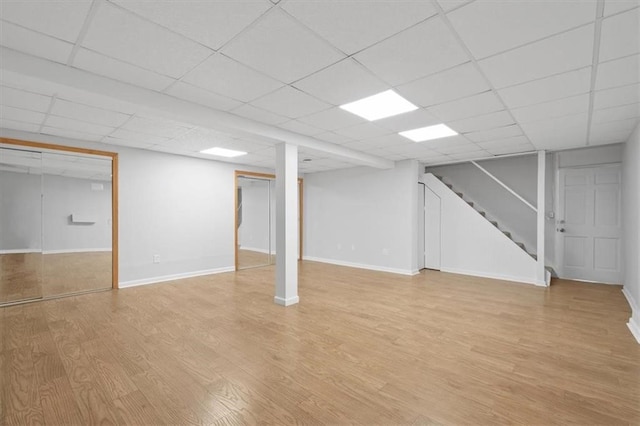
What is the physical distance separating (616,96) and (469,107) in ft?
4.52

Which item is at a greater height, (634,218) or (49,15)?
(49,15)

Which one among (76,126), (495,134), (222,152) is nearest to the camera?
(76,126)

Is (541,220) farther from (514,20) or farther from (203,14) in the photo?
(203,14)

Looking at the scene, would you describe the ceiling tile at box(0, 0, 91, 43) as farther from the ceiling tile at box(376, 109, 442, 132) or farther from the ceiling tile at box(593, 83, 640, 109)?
the ceiling tile at box(593, 83, 640, 109)

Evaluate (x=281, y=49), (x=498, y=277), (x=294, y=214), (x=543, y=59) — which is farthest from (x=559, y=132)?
(x=281, y=49)

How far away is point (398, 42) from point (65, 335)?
14.5 feet

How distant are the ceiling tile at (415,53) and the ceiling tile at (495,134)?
92.8 inches

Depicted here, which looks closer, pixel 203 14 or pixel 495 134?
pixel 203 14

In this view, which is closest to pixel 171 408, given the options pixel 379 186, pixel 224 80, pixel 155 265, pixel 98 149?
pixel 224 80

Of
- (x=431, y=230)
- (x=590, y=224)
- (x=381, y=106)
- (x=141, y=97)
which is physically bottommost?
(x=431, y=230)

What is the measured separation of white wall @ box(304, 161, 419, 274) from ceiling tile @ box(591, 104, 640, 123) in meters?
3.30

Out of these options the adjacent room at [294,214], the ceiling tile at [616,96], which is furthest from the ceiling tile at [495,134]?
the ceiling tile at [616,96]

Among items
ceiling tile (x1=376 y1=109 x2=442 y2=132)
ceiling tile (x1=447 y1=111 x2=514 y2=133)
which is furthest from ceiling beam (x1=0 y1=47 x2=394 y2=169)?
ceiling tile (x1=447 y1=111 x2=514 y2=133)

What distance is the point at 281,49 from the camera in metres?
2.15
